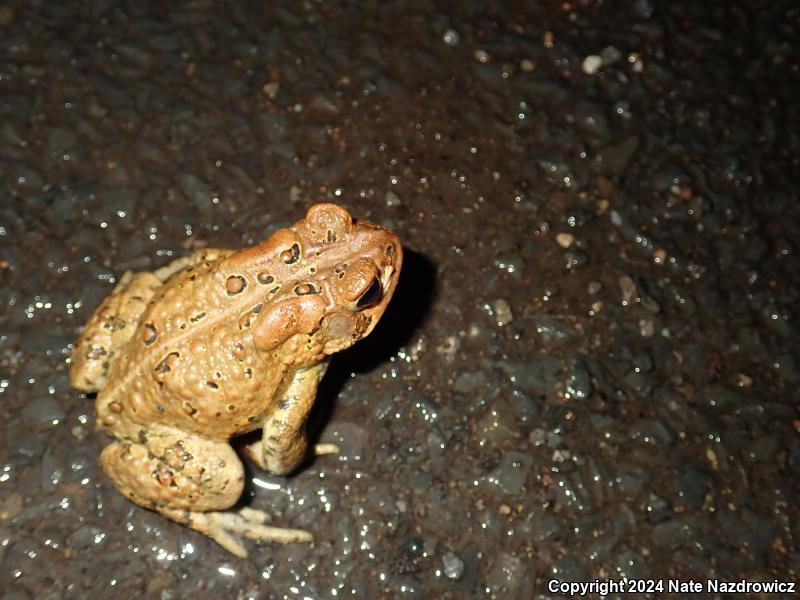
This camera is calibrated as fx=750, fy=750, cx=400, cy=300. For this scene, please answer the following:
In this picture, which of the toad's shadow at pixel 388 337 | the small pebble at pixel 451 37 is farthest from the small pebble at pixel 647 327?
the small pebble at pixel 451 37

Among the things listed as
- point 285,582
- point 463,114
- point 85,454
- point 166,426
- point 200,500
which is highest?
point 463,114

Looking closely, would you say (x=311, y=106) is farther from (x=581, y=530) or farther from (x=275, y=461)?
(x=581, y=530)

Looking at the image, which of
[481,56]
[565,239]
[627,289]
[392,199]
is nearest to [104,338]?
[392,199]

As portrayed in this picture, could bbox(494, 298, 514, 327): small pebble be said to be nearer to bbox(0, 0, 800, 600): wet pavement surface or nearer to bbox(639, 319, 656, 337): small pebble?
bbox(0, 0, 800, 600): wet pavement surface

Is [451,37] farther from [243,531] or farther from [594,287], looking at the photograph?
[243,531]

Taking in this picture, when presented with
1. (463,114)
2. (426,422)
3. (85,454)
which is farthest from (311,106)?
(85,454)

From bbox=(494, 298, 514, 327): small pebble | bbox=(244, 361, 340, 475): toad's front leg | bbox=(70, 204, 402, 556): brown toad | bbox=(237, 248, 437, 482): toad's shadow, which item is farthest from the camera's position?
bbox=(494, 298, 514, 327): small pebble

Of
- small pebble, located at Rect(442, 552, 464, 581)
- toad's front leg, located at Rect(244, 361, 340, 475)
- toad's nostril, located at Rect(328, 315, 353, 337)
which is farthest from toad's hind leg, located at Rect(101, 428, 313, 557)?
small pebble, located at Rect(442, 552, 464, 581)
